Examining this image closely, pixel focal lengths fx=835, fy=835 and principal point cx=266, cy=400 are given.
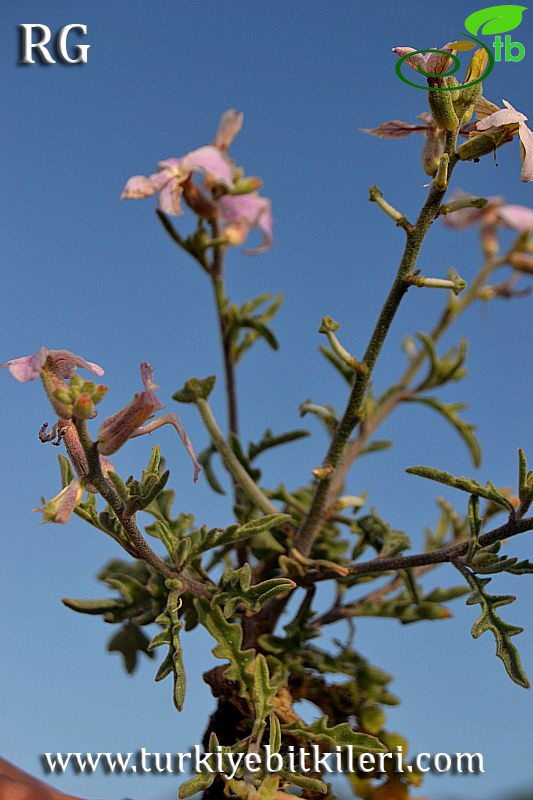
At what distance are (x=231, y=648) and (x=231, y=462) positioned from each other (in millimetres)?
421

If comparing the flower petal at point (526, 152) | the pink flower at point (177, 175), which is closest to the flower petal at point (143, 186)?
the pink flower at point (177, 175)

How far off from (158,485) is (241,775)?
56cm

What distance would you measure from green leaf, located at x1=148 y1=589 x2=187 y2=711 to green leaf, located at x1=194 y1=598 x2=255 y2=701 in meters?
0.15

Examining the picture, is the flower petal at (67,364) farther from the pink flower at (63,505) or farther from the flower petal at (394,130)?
the flower petal at (394,130)

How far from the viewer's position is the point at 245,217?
180 cm

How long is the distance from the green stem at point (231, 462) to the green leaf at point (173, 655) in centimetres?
41

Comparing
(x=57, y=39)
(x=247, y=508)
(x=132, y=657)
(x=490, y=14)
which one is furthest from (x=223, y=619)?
(x=57, y=39)

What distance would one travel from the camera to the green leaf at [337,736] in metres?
1.45

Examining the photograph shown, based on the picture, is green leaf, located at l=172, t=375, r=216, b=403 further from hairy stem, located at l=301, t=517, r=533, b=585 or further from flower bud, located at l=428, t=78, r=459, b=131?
flower bud, located at l=428, t=78, r=459, b=131

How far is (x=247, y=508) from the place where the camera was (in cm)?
184

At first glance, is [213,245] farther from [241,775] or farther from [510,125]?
Result: [241,775]

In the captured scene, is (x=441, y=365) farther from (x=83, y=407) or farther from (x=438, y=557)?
(x=83, y=407)

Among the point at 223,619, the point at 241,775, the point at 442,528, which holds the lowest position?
the point at 241,775

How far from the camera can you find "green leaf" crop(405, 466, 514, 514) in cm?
135
